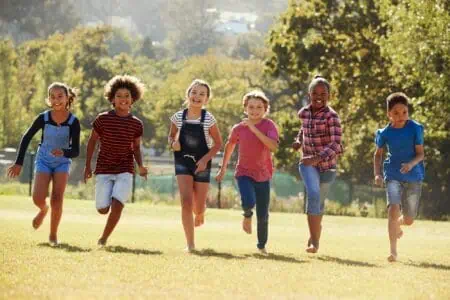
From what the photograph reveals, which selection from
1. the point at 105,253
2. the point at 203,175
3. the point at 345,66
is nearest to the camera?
the point at 105,253

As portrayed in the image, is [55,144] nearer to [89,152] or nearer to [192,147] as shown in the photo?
[89,152]

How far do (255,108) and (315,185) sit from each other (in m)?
1.23

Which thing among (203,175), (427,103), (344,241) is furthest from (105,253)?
(427,103)

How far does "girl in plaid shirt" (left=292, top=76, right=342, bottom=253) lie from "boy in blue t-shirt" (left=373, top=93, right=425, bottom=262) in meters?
0.56

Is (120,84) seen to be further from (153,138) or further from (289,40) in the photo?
(153,138)

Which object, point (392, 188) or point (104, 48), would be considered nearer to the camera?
point (392, 188)

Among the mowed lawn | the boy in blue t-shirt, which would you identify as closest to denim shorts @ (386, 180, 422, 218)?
the boy in blue t-shirt

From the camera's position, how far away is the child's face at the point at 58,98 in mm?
16047

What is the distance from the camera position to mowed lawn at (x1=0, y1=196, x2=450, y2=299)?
10.9 m

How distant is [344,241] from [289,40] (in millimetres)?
35027

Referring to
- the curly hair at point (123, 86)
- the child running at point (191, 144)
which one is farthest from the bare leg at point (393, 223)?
the curly hair at point (123, 86)

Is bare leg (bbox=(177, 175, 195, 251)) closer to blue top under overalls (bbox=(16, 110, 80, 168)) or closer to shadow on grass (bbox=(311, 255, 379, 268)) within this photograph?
blue top under overalls (bbox=(16, 110, 80, 168))

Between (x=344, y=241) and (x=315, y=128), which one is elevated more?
(x=315, y=128)

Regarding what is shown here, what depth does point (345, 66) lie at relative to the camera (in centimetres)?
5275
